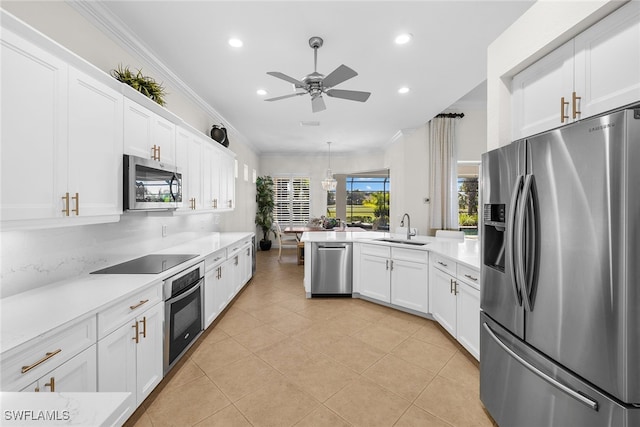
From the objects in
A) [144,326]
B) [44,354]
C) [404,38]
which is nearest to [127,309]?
[144,326]

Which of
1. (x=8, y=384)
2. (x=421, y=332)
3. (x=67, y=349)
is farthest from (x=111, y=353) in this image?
(x=421, y=332)

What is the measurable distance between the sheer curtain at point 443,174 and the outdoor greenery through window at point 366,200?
4.78m

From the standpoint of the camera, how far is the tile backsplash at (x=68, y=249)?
5.03 feet

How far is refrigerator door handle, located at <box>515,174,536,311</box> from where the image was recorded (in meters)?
1.39

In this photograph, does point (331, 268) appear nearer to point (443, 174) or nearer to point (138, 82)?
point (138, 82)

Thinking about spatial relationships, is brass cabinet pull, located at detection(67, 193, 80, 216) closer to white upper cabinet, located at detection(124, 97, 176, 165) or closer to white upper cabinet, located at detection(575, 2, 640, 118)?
white upper cabinet, located at detection(124, 97, 176, 165)

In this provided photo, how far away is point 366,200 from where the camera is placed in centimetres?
1070

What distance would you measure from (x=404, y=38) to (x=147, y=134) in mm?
2498

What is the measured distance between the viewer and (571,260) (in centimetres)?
120

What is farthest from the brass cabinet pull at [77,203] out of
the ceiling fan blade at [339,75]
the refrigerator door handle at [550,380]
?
→ the refrigerator door handle at [550,380]

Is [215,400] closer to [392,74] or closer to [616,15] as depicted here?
[616,15]

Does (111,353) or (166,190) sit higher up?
(166,190)

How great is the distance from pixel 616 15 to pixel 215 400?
317 cm

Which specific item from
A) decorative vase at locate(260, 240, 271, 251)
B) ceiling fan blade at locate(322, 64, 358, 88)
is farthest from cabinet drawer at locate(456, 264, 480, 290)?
decorative vase at locate(260, 240, 271, 251)
